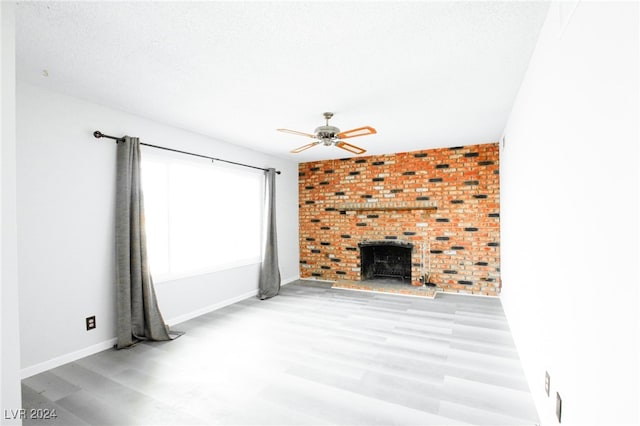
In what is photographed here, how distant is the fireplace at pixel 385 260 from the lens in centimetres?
570

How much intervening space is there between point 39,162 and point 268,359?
2.60 meters

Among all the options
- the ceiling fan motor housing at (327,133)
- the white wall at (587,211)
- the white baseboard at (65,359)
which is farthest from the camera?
the ceiling fan motor housing at (327,133)

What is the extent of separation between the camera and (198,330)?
140 inches

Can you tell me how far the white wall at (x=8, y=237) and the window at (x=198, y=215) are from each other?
2168 millimetres

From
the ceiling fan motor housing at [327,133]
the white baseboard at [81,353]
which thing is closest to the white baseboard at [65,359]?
the white baseboard at [81,353]

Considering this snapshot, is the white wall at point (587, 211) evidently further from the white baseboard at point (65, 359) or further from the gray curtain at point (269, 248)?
the gray curtain at point (269, 248)

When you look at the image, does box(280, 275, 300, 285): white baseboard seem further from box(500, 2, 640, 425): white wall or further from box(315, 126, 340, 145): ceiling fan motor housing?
box(500, 2, 640, 425): white wall

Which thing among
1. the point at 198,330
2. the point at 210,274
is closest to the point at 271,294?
the point at 210,274

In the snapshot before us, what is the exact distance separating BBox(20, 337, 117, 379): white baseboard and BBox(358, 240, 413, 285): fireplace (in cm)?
402

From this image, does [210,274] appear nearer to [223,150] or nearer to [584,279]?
[223,150]

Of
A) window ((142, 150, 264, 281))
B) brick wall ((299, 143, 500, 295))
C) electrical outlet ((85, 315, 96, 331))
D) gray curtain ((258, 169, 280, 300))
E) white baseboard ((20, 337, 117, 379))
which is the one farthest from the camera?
gray curtain ((258, 169, 280, 300))

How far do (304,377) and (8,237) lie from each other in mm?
2076

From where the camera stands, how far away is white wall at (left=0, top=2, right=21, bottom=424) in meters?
1.39

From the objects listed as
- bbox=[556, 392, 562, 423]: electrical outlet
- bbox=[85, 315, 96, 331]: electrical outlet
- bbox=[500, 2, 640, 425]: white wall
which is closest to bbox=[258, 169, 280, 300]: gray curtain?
bbox=[85, 315, 96, 331]: electrical outlet
